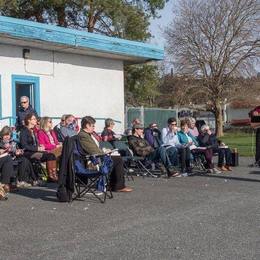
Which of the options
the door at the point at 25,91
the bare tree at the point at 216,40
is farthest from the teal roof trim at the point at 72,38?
the bare tree at the point at 216,40

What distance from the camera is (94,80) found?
18.0 m

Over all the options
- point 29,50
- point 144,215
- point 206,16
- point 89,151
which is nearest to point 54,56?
point 29,50

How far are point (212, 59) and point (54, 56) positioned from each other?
2903cm

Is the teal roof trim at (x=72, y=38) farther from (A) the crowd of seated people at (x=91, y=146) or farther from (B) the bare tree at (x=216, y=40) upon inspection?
(B) the bare tree at (x=216, y=40)

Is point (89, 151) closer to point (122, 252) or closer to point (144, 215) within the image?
point (144, 215)

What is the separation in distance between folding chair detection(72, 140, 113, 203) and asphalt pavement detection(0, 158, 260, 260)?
216 millimetres

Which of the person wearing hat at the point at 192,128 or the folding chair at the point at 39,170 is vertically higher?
the person wearing hat at the point at 192,128

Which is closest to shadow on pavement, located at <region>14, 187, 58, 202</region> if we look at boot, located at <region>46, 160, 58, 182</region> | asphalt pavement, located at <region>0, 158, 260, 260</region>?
asphalt pavement, located at <region>0, 158, 260, 260</region>

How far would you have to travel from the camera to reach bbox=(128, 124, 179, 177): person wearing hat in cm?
1307

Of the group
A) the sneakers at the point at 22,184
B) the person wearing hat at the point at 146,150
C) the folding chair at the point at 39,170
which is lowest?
the sneakers at the point at 22,184

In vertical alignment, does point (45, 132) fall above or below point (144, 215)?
above

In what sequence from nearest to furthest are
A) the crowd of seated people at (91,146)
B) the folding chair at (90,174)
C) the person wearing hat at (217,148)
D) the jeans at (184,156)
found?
the folding chair at (90,174), the crowd of seated people at (91,146), the jeans at (184,156), the person wearing hat at (217,148)

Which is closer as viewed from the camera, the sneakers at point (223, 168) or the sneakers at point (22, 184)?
the sneakers at point (22, 184)

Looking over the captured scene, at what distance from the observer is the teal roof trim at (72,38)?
14.1 m
